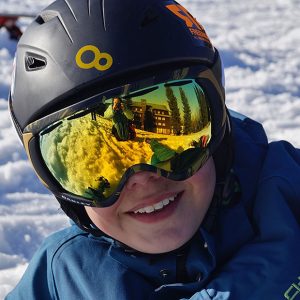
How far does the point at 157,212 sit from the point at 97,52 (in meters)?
0.51

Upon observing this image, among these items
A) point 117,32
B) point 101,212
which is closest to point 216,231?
point 101,212

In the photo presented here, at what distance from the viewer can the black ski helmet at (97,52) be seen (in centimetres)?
185

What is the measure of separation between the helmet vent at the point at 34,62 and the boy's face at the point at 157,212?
42cm

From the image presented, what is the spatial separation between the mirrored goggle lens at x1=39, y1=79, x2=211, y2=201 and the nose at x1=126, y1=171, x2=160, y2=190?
0.03 meters

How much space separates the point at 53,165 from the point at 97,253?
0.39 metres

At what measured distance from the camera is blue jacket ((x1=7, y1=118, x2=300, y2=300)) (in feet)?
6.46

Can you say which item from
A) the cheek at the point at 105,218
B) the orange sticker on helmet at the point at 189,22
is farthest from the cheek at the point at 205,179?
the orange sticker on helmet at the point at 189,22

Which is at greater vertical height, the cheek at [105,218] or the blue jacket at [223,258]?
the cheek at [105,218]

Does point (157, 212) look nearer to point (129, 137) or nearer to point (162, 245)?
point (162, 245)

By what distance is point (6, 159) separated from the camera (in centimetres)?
391

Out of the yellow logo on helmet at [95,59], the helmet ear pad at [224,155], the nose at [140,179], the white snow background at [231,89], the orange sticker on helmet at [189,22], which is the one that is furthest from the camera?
the white snow background at [231,89]

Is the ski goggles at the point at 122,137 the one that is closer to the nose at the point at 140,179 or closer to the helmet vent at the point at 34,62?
the nose at the point at 140,179

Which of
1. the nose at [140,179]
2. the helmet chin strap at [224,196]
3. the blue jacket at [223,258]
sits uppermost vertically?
the nose at [140,179]

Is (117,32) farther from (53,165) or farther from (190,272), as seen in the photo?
(190,272)
